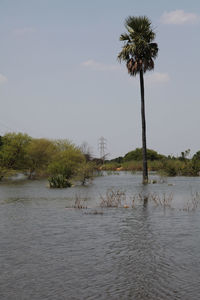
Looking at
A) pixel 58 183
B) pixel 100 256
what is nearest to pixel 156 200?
pixel 100 256

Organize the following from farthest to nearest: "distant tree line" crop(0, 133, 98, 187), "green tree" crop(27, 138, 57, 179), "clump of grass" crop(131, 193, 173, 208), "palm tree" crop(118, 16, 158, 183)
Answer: "green tree" crop(27, 138, 57, 179)
"distant tree line" crop(0, 133, 98, 187)
"palm tree" crop(118, 16, 158, 183)
"clump of grass" crop(131, 193, 173, 208)

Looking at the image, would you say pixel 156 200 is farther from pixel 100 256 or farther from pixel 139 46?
pixel 139 46

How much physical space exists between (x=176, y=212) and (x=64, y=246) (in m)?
6.75

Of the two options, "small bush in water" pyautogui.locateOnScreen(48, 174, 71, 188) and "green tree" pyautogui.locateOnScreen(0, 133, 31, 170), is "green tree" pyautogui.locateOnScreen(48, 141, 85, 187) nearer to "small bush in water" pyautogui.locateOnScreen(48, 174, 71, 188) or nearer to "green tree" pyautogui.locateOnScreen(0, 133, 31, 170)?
"small bush in water" pyautogui.locateOnScreen(48, 174, 71, 188)

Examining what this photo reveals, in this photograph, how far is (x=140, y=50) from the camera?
37.1 m

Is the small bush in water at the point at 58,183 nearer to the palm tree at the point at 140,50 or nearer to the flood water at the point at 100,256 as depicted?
the palm tree at the point at 140,50

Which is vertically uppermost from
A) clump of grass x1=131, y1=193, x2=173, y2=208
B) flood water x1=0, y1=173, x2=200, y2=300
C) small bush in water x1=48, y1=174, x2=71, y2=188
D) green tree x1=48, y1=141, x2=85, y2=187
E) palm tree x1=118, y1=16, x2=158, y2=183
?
palm tree x1=118, y1=16, x2=158, y2=183

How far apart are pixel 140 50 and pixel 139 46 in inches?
15.5

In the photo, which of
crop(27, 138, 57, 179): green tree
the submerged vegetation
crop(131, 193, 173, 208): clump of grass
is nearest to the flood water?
crop(131, 193, 173, 208): clump of grass

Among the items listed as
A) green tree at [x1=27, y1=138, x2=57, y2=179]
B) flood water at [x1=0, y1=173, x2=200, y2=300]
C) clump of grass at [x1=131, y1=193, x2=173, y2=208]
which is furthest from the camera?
green tree at [x1=27, y1=138, x2=57, y2=179]

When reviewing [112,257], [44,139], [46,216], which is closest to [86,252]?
[112,257]

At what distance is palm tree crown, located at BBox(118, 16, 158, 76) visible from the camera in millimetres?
37031

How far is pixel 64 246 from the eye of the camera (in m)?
9.02

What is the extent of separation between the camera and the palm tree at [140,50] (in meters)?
37.0
